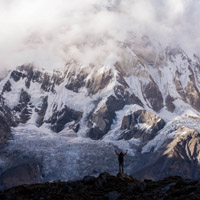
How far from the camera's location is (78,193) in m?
62.5

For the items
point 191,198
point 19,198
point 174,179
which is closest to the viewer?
point 191,198

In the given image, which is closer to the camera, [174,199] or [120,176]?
[174,199]

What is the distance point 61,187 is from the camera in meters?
65.8

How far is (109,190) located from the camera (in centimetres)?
6297

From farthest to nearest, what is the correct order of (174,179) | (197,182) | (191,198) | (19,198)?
(174,179) → (19,198) → (197,182) → (191,198)

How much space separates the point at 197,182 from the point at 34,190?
16.4m

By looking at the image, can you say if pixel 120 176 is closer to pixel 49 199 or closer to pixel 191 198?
pixel 49 199

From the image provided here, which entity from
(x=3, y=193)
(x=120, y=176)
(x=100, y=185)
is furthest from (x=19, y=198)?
(x=120, y=176)

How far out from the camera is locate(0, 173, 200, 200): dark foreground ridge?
55.8 meters

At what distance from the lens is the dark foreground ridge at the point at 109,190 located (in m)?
55.8

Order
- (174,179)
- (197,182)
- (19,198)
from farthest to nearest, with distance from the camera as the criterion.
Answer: (174,179)
(19,198)
(197,182)

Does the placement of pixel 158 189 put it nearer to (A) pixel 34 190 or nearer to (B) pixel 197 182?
(B) pixel 197 182

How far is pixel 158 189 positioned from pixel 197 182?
132 inches

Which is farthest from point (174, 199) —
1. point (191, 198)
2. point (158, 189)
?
point (158, 189)
